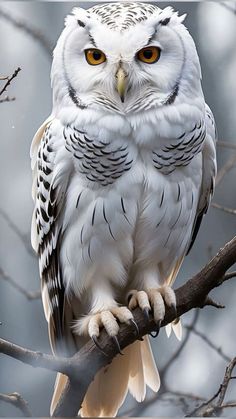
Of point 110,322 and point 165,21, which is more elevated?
point 165,21

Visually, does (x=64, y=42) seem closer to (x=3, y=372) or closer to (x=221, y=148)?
(x=221, y=148)

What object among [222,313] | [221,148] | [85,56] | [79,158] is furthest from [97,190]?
[222,313]

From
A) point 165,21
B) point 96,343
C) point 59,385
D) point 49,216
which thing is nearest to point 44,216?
point 49,216

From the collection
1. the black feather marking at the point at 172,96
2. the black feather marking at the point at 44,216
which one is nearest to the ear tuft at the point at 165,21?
the black feather marking at the point at 172,96

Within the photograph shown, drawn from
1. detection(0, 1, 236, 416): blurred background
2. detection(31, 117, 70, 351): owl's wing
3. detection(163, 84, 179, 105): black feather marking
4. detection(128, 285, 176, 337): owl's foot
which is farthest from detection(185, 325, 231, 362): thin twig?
detection(163, 84, 179, 105): black feather marking

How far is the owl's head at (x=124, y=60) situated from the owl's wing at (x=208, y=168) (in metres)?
0.10

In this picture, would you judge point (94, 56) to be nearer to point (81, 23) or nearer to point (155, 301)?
point (81, 23)

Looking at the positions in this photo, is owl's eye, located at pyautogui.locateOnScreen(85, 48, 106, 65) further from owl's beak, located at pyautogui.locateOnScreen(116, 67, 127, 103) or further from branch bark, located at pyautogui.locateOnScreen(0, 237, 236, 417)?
branch bark, located at pyautogui.locateOnScreen(0, 237, 236, 417)

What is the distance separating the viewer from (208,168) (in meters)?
1.93

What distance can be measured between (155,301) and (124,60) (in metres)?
0.57

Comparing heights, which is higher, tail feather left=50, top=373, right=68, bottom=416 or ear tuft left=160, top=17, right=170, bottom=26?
ear tuft left=160, top=17, right=170, bottom=26

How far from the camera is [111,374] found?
2.05 meters

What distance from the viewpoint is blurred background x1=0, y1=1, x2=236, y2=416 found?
200cm

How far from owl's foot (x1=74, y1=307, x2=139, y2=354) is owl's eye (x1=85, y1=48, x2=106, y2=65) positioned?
22.9 inches
